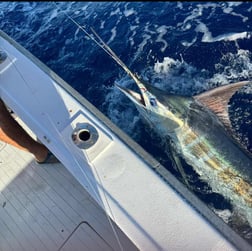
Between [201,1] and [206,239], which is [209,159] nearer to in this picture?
[206,239]

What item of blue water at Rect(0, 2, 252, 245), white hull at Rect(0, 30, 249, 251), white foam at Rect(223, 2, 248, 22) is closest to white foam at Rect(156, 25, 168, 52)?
blue water at Rect(0, 2, 252, 245)

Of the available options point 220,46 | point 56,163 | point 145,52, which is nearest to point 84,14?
point 145,52

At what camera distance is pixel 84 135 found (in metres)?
3.10

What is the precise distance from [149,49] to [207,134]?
2.69 m

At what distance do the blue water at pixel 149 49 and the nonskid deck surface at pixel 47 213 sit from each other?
1189 millimetres

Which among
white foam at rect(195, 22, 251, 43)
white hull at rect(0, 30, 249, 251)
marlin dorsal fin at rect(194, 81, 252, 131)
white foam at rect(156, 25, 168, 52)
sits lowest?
white foam at rect(195, 22, 251, 43)

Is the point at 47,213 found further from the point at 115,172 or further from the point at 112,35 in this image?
the point at 112,35

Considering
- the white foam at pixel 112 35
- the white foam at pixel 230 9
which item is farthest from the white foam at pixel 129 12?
the white foam at pixel 230 9

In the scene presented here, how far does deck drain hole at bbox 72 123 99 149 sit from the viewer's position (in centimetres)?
303

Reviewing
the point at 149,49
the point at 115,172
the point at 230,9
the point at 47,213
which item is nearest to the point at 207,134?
the point at 115,172

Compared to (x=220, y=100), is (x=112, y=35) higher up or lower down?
higher up

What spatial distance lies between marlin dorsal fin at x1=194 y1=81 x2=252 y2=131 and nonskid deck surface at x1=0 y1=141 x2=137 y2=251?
1.73 metres

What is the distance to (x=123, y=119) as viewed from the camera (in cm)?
507

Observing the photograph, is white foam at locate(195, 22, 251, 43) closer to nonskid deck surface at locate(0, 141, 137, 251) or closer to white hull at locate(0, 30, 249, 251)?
white hull at locate(0, 30, 249, 251)
